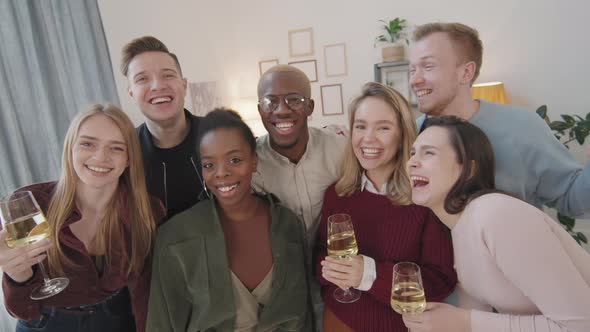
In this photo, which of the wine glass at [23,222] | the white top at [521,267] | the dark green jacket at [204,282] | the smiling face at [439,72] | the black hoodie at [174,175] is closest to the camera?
the white top at [521,267]

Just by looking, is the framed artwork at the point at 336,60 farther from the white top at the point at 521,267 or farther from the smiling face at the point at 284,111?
the white top at the point at 521,267

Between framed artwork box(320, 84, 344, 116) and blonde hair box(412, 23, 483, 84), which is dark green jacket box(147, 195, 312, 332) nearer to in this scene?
blonde hair box(412, 23, 483, 84)

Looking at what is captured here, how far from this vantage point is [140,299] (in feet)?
5.43

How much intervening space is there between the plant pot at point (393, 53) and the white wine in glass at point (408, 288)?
319cm

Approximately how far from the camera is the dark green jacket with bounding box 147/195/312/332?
1.48 meters

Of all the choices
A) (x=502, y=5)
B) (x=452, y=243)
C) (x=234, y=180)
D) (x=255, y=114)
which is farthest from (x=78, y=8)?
(x=502, y=5)

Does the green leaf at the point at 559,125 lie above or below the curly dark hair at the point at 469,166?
below

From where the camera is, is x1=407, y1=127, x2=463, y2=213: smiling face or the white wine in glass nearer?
the white wine in glass

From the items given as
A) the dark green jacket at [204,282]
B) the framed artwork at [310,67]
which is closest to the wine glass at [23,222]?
the dark green jacket at [204,282]

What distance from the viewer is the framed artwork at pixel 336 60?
426 centimetres

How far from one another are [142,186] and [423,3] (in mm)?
3568

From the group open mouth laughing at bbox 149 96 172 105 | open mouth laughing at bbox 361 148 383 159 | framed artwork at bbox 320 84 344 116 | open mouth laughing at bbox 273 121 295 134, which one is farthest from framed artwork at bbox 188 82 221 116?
open mouth laughing at bbox 361 148 383 159

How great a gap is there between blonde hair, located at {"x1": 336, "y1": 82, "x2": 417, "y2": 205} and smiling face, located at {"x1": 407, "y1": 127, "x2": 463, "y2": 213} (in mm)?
144

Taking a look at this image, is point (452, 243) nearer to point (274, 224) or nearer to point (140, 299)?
point (274, 224)
